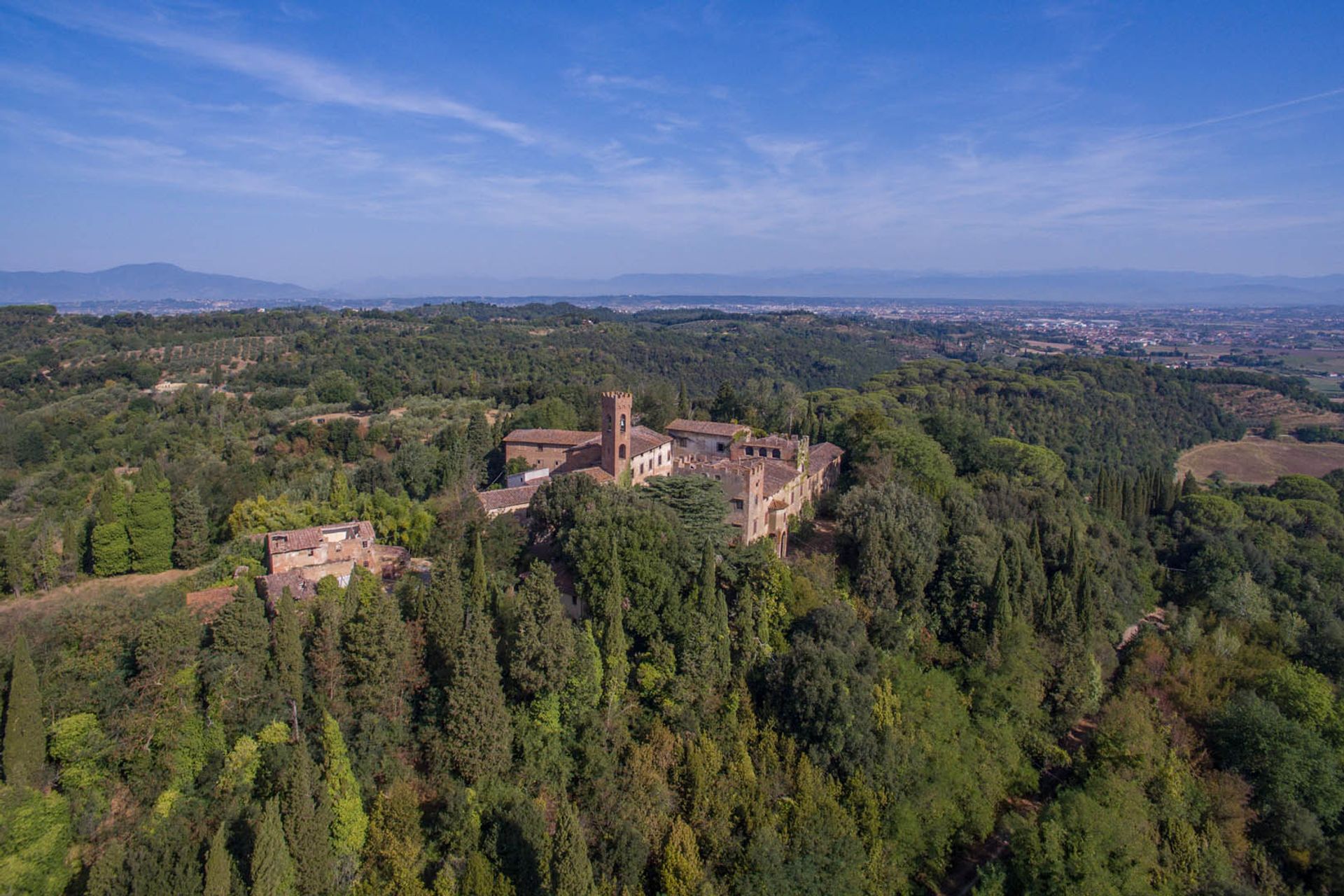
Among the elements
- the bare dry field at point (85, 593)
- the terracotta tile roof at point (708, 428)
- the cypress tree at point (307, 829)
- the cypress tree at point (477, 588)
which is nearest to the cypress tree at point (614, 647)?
the cypress tree at point (477, 588)

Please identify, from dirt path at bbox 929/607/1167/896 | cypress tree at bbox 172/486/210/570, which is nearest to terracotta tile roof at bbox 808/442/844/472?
dirt path at bbox 929/607/1167/896

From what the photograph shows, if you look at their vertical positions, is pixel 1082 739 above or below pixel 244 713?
below

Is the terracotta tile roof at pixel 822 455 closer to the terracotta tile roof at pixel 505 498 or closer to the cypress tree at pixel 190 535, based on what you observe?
the terracotta tile roof at pixel 505 498

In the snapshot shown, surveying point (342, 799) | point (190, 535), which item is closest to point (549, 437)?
point (190, 535)

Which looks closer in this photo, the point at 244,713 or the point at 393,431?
the point at 244,713

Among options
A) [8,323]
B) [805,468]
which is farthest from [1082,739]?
[8,323]

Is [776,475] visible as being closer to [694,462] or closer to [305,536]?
[694,462]

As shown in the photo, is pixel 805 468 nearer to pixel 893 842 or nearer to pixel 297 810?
pixel 893 842
